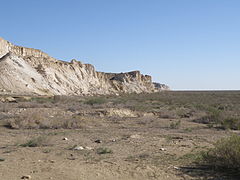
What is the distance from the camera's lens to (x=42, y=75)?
1957 inches

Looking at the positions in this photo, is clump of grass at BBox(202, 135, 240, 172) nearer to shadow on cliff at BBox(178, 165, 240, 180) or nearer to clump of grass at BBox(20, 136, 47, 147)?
shadow on cliff at BBox(178, 165, 240, 180)

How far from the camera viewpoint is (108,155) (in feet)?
23.9

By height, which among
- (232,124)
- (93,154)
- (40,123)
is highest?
(232,124)

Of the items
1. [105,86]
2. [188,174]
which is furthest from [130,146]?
[105,86]

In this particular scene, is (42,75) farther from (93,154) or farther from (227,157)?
(227,157)

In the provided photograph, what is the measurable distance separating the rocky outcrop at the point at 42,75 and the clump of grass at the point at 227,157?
117 feet

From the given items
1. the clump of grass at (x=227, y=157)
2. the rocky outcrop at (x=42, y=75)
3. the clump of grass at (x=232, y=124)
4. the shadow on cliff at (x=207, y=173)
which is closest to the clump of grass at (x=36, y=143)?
the shadow on cliff at (x=207, y=173)

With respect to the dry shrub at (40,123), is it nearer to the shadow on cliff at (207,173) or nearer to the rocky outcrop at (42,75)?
the shadow on cliff at (207,173)

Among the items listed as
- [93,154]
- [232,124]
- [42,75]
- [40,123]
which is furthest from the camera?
[42,75]


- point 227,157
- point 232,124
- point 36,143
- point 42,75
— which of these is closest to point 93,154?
point 36,143

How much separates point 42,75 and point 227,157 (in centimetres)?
4734

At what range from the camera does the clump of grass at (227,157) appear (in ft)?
18.4

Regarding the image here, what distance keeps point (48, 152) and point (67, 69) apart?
55728 mm

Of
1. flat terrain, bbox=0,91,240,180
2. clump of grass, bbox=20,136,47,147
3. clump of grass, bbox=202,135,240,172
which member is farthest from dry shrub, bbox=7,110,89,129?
clump of grass, bbox=202,135,240,172
